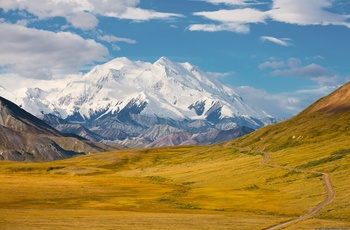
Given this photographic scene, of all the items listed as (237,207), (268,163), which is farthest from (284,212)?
(268,163)

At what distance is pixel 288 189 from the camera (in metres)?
134

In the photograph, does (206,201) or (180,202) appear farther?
(206,201)

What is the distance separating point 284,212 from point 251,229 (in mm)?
24904

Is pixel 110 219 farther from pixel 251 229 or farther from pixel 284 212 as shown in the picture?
pixel 284 212

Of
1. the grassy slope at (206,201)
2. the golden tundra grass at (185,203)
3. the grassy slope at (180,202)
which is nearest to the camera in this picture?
the golden tundra grass at (185,203)

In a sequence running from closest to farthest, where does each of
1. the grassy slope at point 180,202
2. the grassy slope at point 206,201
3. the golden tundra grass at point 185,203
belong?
the golden tundra grass at point 185,203
the grassy slope at point 206,201
the grassy slope at point 180,202

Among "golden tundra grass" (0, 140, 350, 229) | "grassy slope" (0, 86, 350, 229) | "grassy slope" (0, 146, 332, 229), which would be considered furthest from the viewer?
"grassy slope" (0, 146, 332, 229)

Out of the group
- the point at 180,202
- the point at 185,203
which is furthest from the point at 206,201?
the point at 180,202

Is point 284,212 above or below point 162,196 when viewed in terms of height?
above

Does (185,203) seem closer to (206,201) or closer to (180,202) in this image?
(180,202)

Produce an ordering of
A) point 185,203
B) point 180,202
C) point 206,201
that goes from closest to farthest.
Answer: point 185,203, point 180,202, point 206,201

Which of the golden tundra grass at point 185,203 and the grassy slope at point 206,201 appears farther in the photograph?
the grassy slope at point 206,201

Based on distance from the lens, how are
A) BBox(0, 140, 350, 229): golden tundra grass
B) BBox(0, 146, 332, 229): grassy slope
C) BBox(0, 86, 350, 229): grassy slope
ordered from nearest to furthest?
BBox(0, 140, 350, 229): golden tundra grass → BBox(0, 86, 350, 229): grassy slope → BBox(0, 146, 332, 229): grassy slope

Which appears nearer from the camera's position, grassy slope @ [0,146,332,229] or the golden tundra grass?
the golden tundra grass
